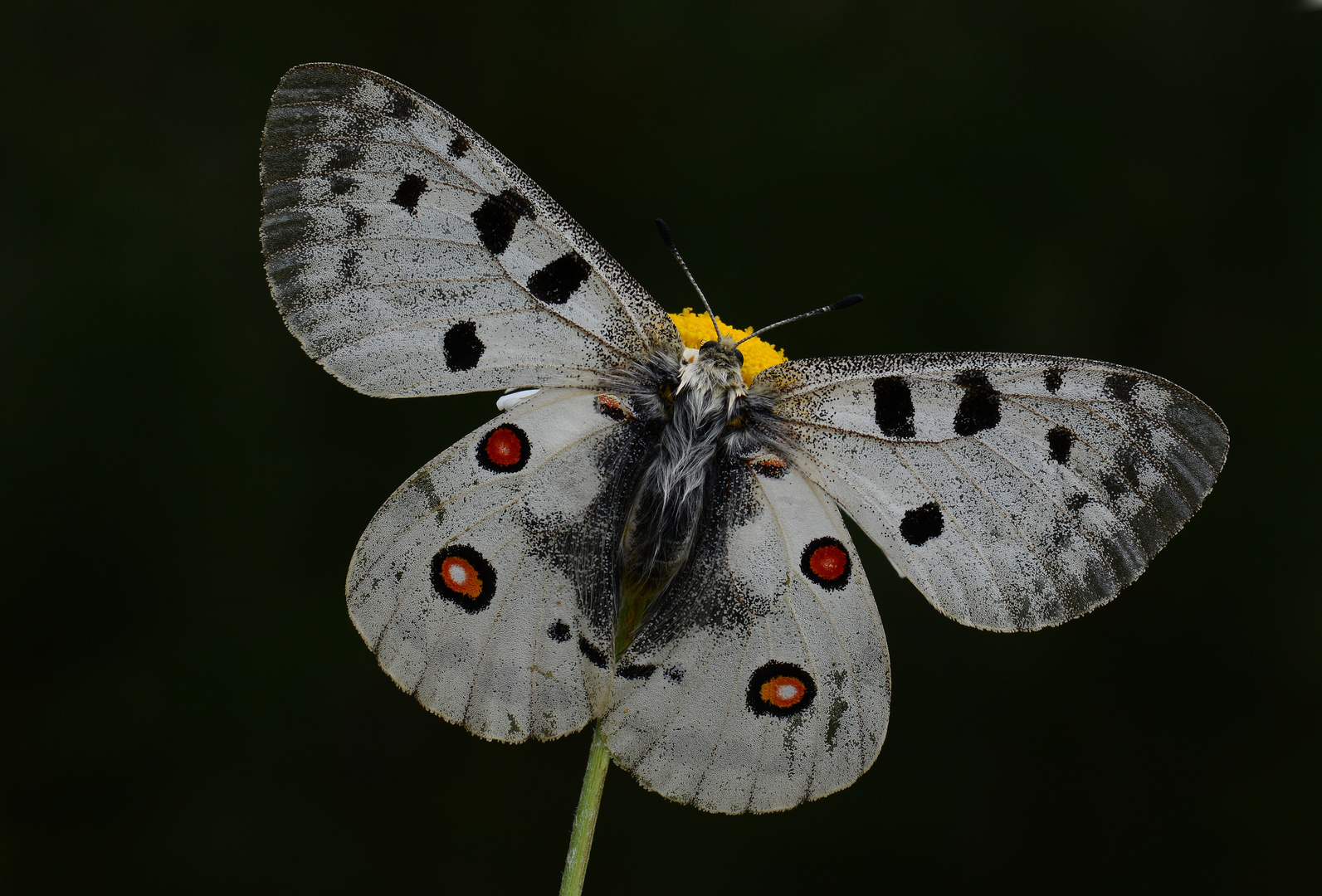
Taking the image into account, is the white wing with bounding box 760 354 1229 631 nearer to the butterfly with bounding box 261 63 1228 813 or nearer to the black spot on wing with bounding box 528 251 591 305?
the butterfly with bounding box 261 63 1228 813

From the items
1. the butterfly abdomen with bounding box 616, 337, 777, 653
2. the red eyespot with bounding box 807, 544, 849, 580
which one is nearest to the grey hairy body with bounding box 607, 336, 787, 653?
the butterfly abdomen with bounding box 616, 337, 777, 653

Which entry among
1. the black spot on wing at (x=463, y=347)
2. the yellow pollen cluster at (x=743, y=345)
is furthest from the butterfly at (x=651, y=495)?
the yellow pollen cluster at (x=743, y=345)

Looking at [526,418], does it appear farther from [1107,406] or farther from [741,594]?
[1107,406]

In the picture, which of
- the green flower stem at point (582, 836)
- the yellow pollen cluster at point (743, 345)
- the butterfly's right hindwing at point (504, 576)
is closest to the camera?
the green flower stem at point (582, 836)

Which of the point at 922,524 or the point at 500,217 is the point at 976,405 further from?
the point at 500,217

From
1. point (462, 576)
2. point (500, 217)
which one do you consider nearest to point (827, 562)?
point (462, 576)

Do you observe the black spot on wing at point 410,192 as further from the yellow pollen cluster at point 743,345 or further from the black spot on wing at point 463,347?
the yellow pollen cluster at point 743,345

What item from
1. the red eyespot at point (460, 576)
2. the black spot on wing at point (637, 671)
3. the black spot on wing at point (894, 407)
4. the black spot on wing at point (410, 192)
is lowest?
the black spot on wing at point (637, 671)

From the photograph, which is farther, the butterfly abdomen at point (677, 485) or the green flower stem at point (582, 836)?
the butterfly abdomen at point (677, 485)
